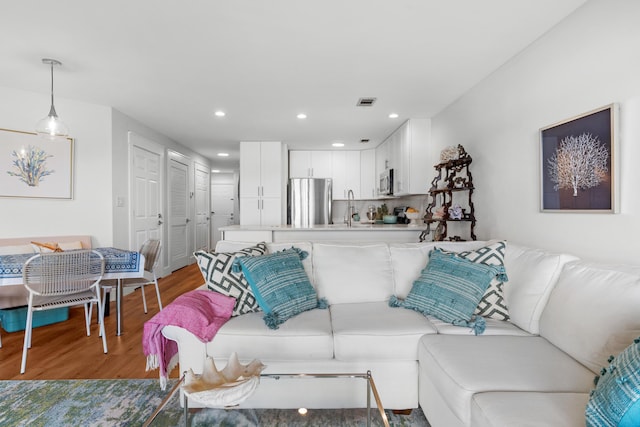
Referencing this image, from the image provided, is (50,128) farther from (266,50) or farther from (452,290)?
(452,290)

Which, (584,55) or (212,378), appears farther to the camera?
(584,55)

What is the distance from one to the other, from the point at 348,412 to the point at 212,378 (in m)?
0.70

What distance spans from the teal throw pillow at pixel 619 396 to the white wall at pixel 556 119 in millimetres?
1020

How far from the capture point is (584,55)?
6.27ft

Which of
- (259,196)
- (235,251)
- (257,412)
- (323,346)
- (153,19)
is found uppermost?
(153,19)

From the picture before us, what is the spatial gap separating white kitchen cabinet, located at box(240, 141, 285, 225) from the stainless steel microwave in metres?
1.69

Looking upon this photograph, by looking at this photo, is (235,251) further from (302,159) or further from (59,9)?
(302,159)

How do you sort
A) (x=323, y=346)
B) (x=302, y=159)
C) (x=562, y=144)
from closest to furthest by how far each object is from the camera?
1. (x=323, y=346)
2. (x=562, y=144)
3. (x=302, y=159)

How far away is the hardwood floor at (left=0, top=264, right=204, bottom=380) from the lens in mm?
2244

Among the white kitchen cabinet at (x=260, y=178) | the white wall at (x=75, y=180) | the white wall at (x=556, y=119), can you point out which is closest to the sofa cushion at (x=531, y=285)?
the white wall at (x=556, y=119)

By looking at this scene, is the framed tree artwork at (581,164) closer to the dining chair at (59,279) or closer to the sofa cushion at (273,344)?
the sofa cushion at (273,344)

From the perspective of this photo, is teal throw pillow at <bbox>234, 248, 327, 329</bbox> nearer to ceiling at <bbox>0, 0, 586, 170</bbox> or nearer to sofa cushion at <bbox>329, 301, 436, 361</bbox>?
sofa cushion at <bbox>329, 301, 436, 361</bbox>

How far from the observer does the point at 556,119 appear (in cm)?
212

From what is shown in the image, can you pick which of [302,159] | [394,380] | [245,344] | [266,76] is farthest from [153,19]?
[302,159]
